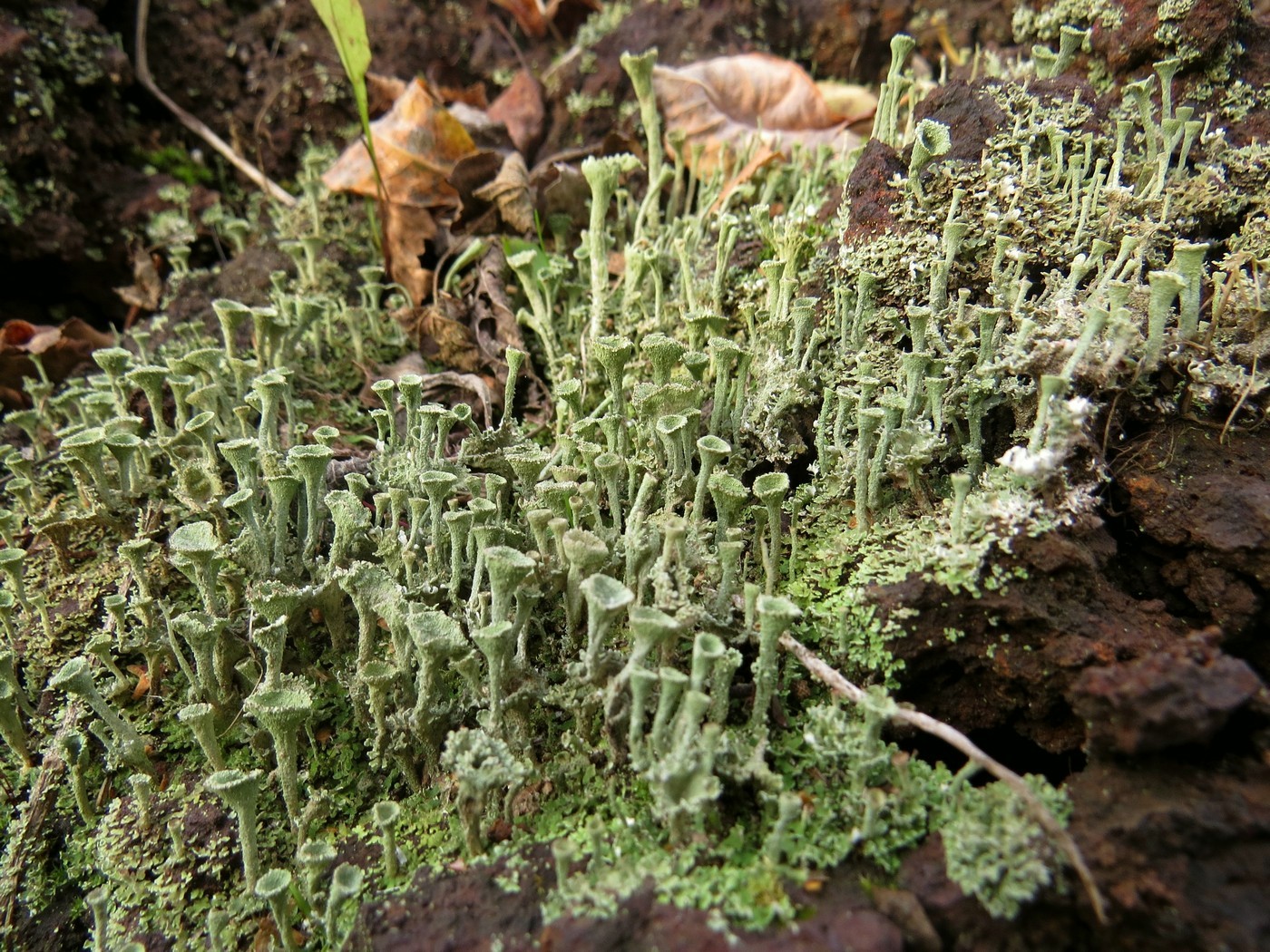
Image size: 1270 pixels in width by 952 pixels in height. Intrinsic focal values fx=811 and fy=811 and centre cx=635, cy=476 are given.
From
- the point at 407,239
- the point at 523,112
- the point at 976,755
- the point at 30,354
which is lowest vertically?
the point at 976,755

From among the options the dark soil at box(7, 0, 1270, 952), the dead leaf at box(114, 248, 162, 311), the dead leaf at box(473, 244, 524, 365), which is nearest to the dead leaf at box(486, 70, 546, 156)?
the dead leaf at box(473, 244, 524, 365)

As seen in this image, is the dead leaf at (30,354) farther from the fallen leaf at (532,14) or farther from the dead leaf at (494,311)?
the fallen leaf at (532,14)

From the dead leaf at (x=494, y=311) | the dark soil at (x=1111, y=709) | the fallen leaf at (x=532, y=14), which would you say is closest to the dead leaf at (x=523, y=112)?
the fallen leaf at (x=532, y=14)

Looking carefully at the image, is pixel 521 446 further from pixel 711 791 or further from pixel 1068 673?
pixel 1068 673

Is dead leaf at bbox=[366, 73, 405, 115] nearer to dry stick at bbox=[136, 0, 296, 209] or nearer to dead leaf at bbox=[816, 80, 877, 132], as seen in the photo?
dry stick at bbox=[136, 0, 296, 209]

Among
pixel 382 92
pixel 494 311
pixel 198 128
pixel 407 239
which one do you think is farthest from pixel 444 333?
pixel 198 128

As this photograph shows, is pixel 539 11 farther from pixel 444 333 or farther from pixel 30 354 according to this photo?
pixel 30 354
